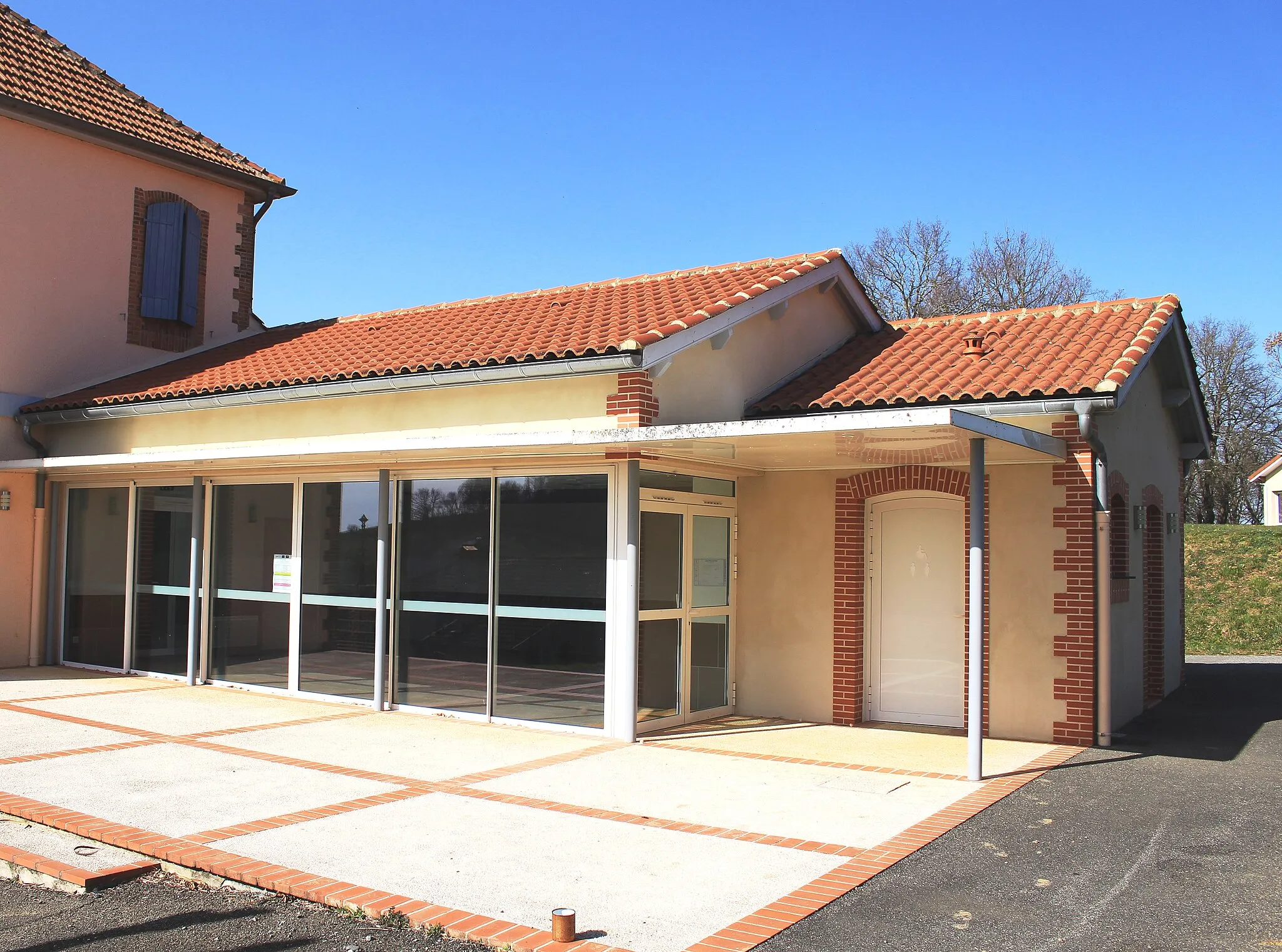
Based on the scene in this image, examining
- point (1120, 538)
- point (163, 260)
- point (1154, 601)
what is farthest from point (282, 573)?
point (1154, 601)

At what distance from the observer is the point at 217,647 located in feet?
42.8

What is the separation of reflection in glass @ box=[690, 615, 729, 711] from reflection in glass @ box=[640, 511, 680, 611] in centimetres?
49

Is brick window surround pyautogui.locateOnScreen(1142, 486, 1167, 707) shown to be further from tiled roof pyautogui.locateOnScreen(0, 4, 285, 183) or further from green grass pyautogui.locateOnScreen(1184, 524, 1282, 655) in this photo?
tiled roof pyautogui.locateOnScreen(0, 4, 285, 183)

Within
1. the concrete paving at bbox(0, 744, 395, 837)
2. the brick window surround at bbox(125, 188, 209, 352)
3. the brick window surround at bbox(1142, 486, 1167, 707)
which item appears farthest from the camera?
the brick window surround at bbox(125, 188, 209, 352)

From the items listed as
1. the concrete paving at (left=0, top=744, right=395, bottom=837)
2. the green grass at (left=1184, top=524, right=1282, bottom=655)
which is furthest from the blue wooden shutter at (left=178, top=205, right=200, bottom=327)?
the green grass at (left=1184, top=524, right=1282, bottom=655)

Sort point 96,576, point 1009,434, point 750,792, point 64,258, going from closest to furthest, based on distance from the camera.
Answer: point 750,792, point 1009,434, point 96,576, point 64,258

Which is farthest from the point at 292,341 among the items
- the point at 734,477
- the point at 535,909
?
the point at 535,909

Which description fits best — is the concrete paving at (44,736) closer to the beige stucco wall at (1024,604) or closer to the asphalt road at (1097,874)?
the asphalt road at (1097,874)

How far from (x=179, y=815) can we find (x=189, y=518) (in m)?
7.32

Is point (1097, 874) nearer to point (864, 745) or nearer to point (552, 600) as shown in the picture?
point (864, 745)

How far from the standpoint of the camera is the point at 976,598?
818 centimetres

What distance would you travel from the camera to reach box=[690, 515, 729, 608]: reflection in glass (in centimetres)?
1073

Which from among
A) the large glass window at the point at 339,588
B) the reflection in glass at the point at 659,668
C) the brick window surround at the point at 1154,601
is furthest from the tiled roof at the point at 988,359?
the large glass window at the point at 339,588

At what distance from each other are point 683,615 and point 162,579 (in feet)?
23.1
